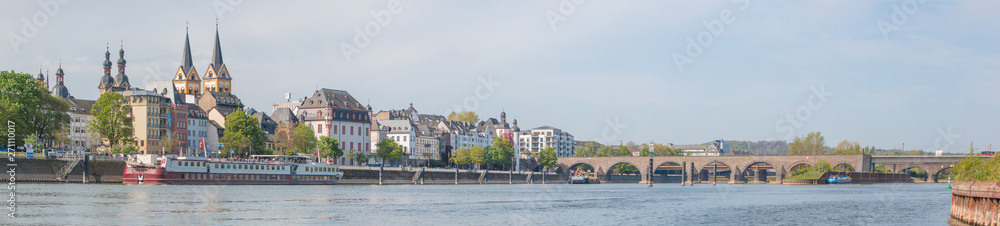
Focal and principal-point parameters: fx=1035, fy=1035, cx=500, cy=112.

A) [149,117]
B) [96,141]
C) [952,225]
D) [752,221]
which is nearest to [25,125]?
[96,141]

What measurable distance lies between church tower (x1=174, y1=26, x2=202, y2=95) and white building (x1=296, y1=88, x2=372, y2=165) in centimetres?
2492

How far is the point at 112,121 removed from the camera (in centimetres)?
11781

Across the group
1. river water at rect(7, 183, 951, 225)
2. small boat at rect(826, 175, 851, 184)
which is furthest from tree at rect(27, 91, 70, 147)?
small boat at rect(826, 175, 851, 184)

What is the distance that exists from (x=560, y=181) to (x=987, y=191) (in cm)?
15160

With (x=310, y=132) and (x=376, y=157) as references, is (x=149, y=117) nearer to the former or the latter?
(x=310, y=132)

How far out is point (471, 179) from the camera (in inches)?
6348

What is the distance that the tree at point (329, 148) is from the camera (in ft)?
478

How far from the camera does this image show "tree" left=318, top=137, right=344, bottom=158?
146 metres

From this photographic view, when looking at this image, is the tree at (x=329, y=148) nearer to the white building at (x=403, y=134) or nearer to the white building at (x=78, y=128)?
the white building at (x=78, y=128)

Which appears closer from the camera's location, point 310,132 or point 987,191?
point 987,191

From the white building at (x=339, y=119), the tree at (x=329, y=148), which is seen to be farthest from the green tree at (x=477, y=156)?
the tree at (x=329, y=148)

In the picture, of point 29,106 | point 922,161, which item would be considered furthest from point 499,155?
point 29,106

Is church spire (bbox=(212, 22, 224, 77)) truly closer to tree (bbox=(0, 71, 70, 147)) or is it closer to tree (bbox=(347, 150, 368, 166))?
tree (bbox=(347, 150, 368, 166))

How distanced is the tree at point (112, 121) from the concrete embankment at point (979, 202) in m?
94.5
